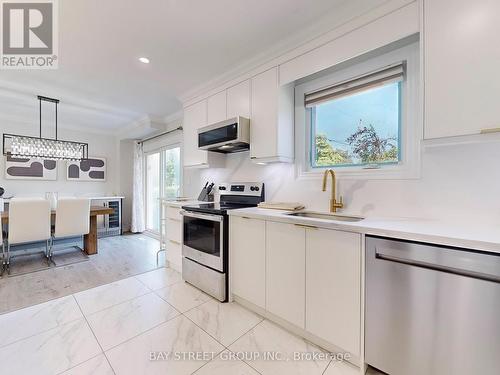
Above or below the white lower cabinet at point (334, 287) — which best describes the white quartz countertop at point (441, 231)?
above

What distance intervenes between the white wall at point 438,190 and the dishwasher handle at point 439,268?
0.56 metres

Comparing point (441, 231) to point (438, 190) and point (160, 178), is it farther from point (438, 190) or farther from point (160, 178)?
point (160, 178)

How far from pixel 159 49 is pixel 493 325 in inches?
116

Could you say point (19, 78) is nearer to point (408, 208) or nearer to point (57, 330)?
point (57, 330)

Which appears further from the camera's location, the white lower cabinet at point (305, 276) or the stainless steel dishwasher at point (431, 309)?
the white lower cabinet at point (305, 276)

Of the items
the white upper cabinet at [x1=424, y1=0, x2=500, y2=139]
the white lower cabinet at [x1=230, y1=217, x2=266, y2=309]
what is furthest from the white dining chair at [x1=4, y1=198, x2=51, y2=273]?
the white upper cabinet at [x1=424, y1=0, x2=500, y2=139]

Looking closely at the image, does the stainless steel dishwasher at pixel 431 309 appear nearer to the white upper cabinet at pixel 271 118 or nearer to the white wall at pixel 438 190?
the white wall at pixel 438 190

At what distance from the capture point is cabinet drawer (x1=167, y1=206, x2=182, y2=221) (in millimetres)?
2717

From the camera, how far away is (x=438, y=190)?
4.78 feet

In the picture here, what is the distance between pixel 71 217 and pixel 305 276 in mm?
3584

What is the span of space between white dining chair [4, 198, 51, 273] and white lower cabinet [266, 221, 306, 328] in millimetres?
3258

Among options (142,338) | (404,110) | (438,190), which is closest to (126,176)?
(142,338)

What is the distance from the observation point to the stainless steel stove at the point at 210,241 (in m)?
2.07

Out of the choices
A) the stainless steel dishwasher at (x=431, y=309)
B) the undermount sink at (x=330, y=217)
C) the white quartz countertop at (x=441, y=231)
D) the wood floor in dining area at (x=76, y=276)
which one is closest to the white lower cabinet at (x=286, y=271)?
the white quartz countertop at (x=441, y=231)
